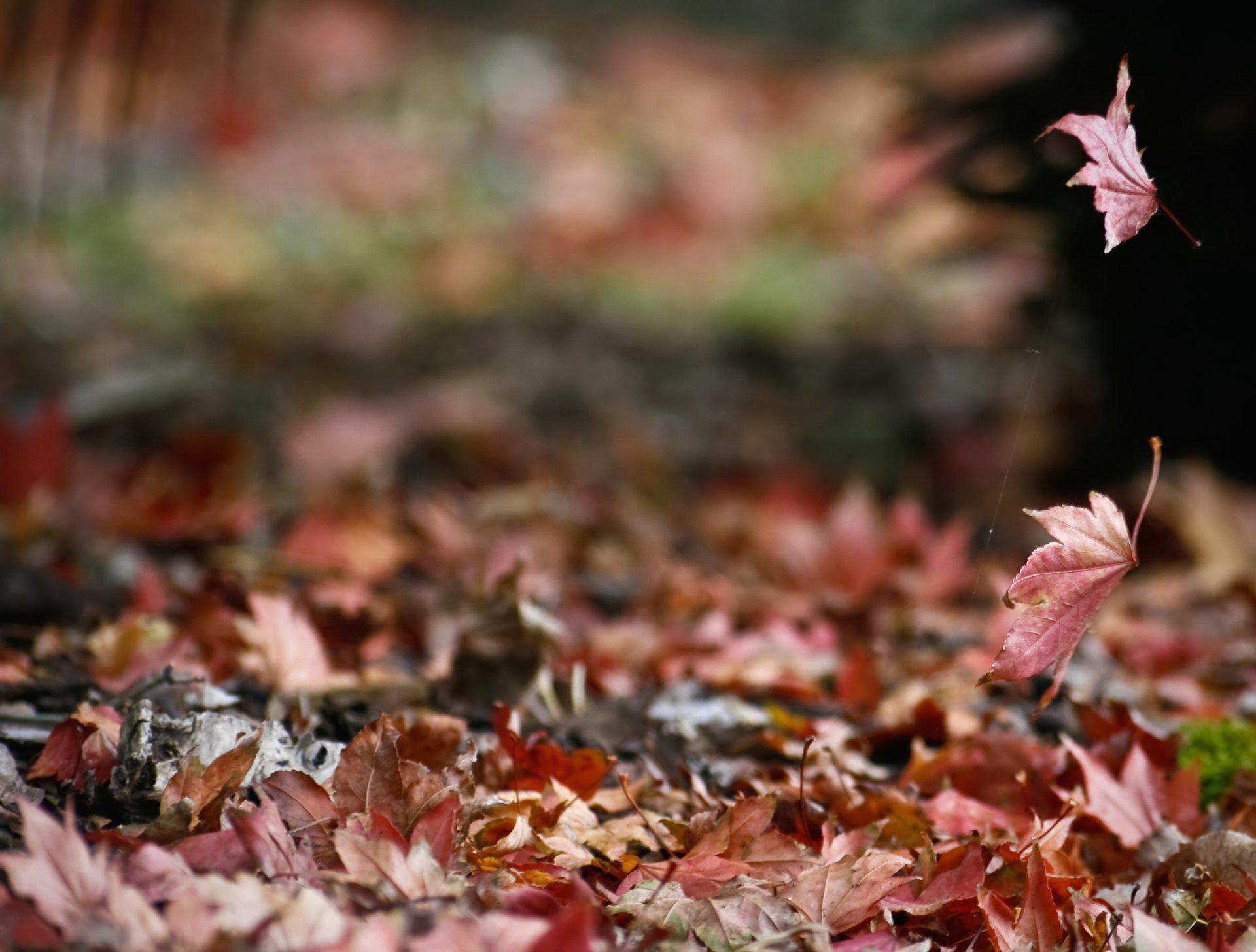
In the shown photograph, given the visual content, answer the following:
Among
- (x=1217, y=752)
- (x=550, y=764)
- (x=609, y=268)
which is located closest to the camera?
(x=550, y=764)

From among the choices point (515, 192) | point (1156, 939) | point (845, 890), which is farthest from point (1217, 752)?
point (515, 192)

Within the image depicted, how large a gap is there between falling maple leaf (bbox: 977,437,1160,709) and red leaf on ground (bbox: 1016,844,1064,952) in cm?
18

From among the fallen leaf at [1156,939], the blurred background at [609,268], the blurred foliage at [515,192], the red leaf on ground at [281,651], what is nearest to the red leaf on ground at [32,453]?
the blurred background at [609,268]

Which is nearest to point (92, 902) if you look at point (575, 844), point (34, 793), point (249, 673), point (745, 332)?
point (34, 793)

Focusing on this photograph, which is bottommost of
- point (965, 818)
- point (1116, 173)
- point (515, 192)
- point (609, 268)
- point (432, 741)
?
point (965, 818)

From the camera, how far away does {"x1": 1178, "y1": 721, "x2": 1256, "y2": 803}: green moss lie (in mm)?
1565

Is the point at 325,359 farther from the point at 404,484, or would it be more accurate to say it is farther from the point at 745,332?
the point at 745,332

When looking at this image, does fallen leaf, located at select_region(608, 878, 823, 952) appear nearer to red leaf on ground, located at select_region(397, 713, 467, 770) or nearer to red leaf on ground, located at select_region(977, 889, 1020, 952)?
red leaf on ground, located at select_region(977, 889, 1020, 952)

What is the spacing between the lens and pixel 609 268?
5312mm

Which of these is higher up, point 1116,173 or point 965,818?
point 1116,173

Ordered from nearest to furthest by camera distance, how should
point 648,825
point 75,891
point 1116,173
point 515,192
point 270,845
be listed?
1. point 75,891
2. point 270,845
3. point 1116,173
4. point 648,825
5. point 515,192

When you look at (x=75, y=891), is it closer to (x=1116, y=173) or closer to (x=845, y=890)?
(x=845, y=890)

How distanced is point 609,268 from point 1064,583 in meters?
4.30

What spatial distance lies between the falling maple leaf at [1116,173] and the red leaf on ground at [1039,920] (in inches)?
25.7
